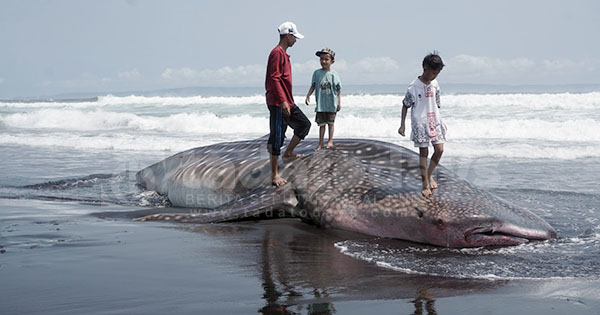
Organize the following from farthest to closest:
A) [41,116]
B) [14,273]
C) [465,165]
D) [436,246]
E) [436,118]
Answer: [41,116]
[465,165]
[436,118]
[436,246]
[14,273]

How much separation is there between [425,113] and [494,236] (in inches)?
54.4

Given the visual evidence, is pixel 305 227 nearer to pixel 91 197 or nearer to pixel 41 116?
pixel 91 197

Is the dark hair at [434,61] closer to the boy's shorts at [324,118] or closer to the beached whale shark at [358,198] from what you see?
the beached whale shark at [358,198]

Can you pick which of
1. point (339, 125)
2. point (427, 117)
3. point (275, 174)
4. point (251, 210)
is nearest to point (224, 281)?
point (251, 210)

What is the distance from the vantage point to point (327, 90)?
8.83 meters

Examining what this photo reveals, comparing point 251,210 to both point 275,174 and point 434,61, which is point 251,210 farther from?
point 434,61

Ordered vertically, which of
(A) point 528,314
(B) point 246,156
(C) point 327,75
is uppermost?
(C) point 327,75

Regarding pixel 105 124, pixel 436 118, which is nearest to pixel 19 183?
pixel 436 118

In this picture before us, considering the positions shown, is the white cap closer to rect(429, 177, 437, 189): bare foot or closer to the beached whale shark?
the beached whale shark

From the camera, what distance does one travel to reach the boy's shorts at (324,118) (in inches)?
340

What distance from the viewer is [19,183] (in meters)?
10.0

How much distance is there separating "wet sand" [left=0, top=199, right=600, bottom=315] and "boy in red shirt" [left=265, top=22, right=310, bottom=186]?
1.23 meters

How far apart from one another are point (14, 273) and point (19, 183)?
613 centimetres

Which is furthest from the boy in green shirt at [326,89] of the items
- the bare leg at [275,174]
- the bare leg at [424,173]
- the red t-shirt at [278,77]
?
the bare leg at [424,173]
